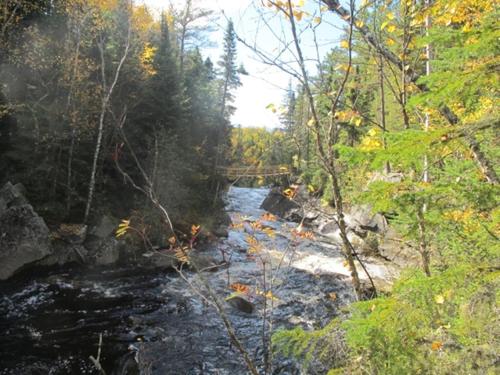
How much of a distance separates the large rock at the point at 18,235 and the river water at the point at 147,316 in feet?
1.73

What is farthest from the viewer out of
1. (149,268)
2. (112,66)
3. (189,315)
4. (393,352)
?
(112,66)

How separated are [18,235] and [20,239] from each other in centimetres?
15

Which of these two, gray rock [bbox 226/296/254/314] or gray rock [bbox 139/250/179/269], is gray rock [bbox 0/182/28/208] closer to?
gray rock [bbox 139/250/179/269]

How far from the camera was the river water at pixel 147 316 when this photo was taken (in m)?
6.70

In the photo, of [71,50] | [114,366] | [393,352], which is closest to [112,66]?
[71,50]

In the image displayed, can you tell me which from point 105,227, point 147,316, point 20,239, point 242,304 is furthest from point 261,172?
point 20,239

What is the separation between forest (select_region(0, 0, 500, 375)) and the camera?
238 cm

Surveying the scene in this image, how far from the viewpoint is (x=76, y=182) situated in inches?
599

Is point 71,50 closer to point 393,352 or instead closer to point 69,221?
point 69,221

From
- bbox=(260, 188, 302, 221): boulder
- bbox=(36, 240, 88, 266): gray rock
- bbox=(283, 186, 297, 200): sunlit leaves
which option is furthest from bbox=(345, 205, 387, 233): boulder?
bbox=(283, 186, 297, 200): sunlit leaves

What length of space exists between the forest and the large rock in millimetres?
127

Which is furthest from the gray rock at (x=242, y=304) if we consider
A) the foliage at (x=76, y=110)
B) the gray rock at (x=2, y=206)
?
the gray rock at (x=2, y=206)

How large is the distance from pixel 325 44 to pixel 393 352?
2.88m

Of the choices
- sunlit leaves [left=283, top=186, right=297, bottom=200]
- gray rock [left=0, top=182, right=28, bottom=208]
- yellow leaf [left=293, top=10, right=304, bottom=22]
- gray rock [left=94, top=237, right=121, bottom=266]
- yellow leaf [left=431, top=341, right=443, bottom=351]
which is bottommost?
gray rock [left=94, top=237, right=121, bottom=266]
